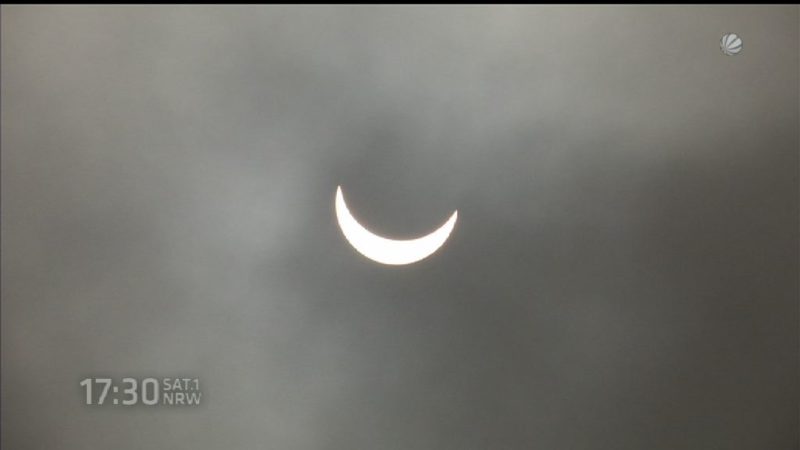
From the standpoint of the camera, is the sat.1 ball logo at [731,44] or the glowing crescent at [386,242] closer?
the sat.1 ball logo at [731,44]

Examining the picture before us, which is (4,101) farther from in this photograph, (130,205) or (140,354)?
(140,354)

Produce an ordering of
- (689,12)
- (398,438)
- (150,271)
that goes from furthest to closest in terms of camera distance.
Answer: (398,438) < (150,271) < (689,12)

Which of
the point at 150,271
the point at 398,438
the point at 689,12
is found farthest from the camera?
the point at 398,438

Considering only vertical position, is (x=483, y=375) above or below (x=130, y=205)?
below

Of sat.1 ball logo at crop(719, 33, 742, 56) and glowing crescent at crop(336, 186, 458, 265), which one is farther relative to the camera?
glowing crescent at crop(336, 186, 458, 265)

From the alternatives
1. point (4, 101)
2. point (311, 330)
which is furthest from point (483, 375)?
point (4, 101)

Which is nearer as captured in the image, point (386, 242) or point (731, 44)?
point (731, 44)

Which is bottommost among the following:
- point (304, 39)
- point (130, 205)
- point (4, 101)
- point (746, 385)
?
point (746, 385)

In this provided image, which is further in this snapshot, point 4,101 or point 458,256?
point 458,256
